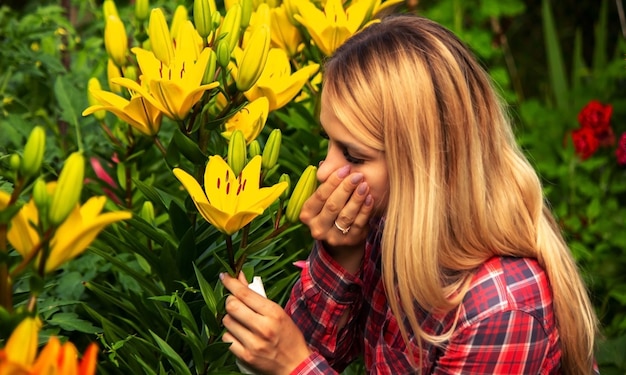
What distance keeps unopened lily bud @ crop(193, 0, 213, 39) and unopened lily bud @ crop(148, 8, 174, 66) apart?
2.1 inches

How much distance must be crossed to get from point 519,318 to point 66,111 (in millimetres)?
1169

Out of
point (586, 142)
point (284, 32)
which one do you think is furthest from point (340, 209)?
point (586, 142)

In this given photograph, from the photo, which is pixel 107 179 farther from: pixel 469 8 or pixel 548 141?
pixel 469 8

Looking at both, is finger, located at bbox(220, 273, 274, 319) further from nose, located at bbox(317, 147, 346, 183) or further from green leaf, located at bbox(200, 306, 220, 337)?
nose, located at bbox(317, 147, 346, 183)

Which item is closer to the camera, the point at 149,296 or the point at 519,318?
the point at 519,318

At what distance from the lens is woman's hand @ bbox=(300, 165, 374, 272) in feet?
5.21

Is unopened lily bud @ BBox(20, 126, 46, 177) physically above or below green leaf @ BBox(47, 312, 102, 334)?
above

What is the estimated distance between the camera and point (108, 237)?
177 cm

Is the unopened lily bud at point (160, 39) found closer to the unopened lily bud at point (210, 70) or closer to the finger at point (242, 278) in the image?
the unopened lily bud at point (210, 70)

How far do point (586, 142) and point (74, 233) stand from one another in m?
2.17

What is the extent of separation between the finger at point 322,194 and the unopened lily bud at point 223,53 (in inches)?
9.6

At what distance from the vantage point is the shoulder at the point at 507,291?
156 cm

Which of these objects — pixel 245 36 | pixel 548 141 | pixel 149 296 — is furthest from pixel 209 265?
pixel 548 141

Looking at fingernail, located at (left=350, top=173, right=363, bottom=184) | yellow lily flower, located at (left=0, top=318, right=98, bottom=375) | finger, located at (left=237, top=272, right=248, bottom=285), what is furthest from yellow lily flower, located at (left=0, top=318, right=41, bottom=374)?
fingernail, located at (left=350, top=173, right=363, bottom=184)
